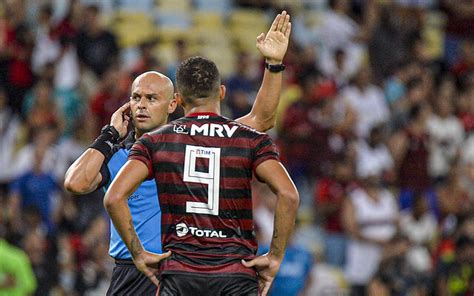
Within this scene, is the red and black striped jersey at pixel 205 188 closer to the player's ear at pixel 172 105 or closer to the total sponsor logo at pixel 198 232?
the total sponsor logo at pixel 198 232

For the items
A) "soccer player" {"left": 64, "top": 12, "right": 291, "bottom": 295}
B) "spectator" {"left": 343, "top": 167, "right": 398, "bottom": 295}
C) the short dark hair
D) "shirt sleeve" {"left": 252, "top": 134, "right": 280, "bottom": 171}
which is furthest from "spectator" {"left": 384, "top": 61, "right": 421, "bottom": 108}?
"shirt sleeve" {"left": 252, "top": 134, "right": 280, "bottom": 171}

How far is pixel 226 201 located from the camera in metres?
6.51

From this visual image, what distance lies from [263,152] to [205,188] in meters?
0.38

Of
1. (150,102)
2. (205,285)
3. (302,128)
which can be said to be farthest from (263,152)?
(302,128)

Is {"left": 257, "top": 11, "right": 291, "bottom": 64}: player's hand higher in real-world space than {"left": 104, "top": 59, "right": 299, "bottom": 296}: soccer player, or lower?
higher

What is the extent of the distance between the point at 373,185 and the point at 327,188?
0.63 m

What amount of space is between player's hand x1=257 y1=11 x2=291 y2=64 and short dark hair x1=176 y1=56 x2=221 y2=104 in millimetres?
815

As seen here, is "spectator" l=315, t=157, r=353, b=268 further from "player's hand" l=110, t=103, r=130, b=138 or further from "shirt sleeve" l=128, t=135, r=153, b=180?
"shirt sleeve" l=128, t=135, r=153, b=180

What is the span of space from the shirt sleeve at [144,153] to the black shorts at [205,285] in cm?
61

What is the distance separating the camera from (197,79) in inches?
265

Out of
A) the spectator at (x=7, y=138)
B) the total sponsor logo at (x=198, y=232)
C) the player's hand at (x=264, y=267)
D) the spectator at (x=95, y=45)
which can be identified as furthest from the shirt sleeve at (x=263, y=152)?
the spectator at (x=95, y=45)

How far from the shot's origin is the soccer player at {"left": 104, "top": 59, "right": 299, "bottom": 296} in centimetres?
650

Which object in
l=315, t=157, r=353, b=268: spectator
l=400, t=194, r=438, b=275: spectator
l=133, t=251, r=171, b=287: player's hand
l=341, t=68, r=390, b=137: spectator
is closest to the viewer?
l=133, t=251, r=171, b=287: player's hand

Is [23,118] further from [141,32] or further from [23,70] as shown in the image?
[141,32]
